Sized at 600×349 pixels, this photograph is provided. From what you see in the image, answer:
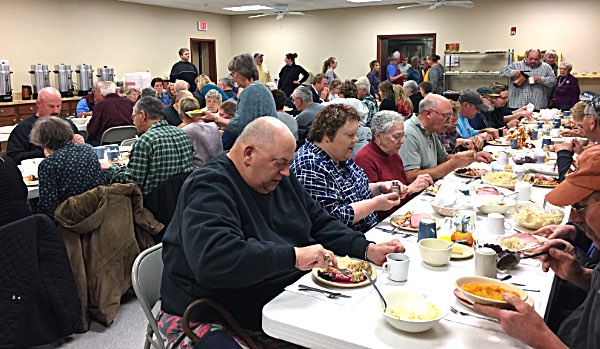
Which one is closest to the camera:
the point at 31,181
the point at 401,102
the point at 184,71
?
the point at 31,181

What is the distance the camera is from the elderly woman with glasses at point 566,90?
961 cm

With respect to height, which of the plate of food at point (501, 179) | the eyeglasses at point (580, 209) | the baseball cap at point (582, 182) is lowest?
the plate of food at point (501, 179)

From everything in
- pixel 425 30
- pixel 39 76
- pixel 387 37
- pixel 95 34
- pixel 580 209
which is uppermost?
pixel 425 30

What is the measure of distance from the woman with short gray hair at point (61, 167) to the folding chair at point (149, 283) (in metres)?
1.27

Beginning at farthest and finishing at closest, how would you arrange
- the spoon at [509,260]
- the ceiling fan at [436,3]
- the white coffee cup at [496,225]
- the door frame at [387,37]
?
the door frame at [387,37] → the ceiling fan at [436,3] → the white coffee cup at [496,225] → the spoon at [509,260]

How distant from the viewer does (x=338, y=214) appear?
2.42 metres

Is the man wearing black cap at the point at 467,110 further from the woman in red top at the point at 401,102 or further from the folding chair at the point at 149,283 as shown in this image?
the folding chair at the point at 149,283

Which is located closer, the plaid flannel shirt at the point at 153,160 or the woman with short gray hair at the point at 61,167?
the woman with short gray hair at the point at 61,167

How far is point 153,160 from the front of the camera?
342cm

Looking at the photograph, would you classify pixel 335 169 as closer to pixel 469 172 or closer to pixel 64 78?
pixel 469 172

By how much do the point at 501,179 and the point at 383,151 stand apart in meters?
0.77

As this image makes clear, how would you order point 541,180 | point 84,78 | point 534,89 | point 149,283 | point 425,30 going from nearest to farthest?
point 149,283 < point 541,180 < point 534,89 < point 84,78 < point 425,30

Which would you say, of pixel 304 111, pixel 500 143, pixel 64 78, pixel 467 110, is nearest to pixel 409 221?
pixel 500 143

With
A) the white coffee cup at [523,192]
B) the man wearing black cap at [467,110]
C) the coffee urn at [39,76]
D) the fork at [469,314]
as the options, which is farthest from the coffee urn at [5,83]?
the fork at [469,314]
